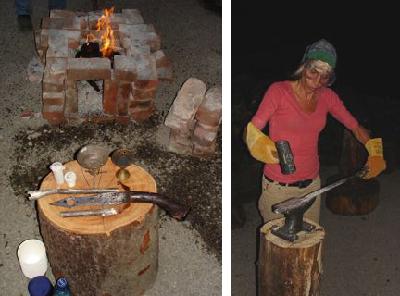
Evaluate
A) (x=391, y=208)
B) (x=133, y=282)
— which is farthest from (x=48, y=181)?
(x=391, y=208)

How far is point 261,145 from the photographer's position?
93.7 inches

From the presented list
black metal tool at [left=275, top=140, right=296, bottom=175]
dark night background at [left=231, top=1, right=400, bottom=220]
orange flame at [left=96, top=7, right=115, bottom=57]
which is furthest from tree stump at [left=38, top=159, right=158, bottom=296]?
dark night background at [left=231, top=1, right=400, bottom=220]

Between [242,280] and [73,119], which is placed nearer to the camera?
[242,280]

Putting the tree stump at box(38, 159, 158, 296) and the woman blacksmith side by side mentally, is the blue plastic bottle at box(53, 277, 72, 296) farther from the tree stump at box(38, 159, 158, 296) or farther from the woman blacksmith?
the woman blacksmith

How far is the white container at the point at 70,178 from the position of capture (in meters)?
2.60

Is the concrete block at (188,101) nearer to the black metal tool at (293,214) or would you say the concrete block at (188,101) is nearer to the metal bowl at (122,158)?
the metal bowl at (122,158)

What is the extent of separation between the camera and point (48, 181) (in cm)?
266

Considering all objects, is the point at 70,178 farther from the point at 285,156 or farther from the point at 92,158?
the point at 285,156

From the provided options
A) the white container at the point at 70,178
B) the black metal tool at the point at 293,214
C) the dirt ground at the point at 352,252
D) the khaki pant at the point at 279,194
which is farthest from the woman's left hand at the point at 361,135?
the white container at the point at 70,178

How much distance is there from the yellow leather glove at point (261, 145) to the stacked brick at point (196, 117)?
1129mm

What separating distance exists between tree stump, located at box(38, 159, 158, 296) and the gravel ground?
0.33m

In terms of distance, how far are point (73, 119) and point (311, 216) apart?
2.14 meters

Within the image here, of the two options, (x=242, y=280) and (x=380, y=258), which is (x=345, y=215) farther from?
(x=242, y=280)

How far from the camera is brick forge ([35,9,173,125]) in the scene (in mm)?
3775
